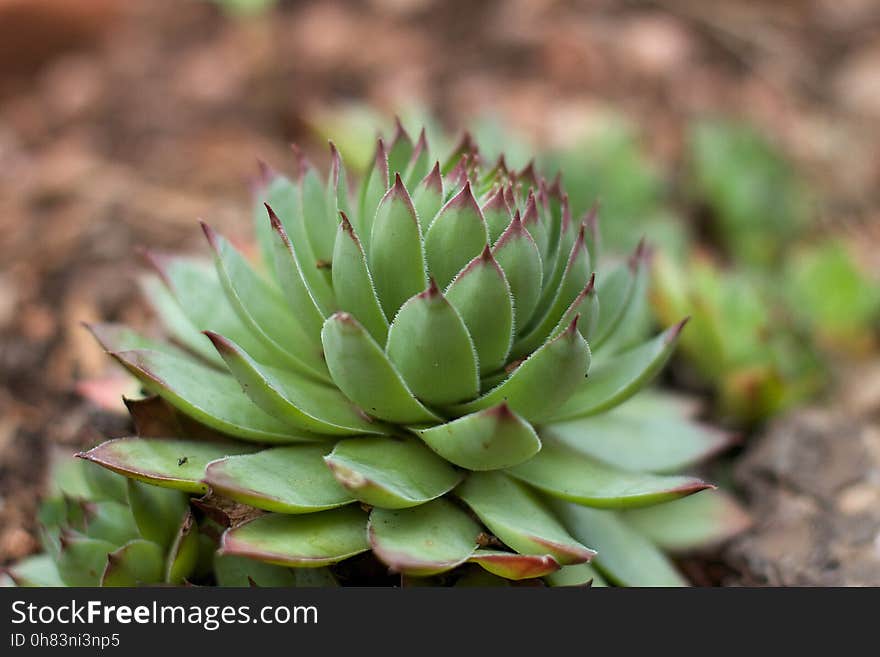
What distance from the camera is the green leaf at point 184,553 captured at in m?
1.53

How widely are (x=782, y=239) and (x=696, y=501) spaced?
1.62 m

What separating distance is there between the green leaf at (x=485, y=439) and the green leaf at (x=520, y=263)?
27 cm

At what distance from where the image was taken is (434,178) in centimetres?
159

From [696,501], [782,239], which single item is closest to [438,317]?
[696,501]

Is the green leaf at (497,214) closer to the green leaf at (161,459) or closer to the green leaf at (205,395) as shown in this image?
the green leaf at (205,395)

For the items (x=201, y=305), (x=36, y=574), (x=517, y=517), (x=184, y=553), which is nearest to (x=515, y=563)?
(x=517, y=517)

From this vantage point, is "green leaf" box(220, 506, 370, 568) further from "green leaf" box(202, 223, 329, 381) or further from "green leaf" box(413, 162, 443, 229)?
"green leaf" box(413, 162, 443, 229)

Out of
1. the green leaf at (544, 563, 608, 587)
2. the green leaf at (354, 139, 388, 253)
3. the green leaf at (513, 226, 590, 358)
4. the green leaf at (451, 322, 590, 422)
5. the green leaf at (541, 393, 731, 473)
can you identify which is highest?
the green leaf at (354, 139, 388, 253)

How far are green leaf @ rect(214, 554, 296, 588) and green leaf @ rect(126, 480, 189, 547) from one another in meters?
0.11

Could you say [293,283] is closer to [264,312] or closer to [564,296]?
[264,312]

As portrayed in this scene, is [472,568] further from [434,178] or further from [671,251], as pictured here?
[671,251]

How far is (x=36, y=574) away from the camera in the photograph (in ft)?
5.56

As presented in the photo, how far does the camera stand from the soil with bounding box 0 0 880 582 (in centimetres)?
318

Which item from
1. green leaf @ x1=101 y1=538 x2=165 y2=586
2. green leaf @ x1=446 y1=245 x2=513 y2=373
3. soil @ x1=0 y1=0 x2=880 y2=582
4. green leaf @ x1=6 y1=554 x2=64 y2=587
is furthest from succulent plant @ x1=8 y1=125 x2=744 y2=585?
soil @ x1=0 y1=0 x2=880 y2=582
